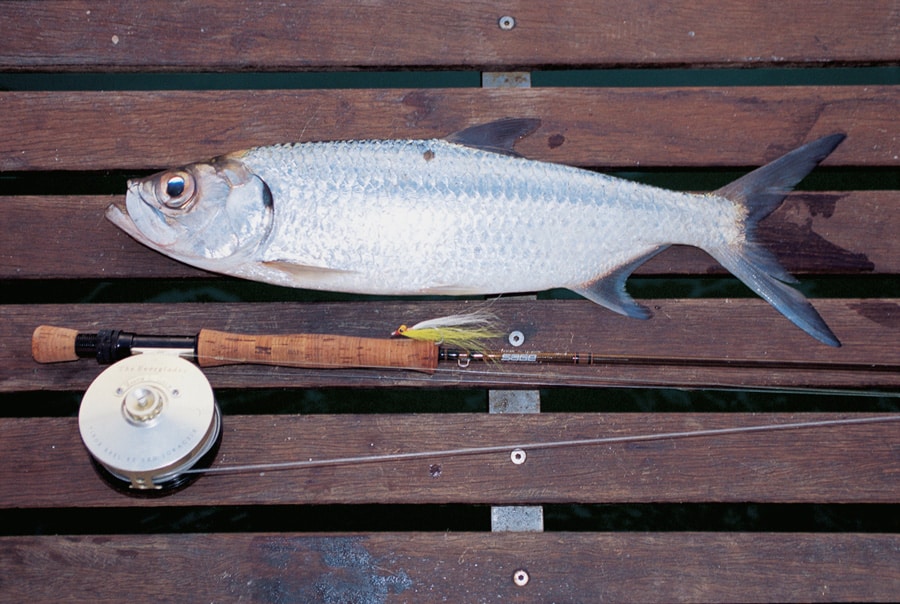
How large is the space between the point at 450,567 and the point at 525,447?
0.44 metres

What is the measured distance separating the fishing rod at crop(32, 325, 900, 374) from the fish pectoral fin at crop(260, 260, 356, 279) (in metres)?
0.20

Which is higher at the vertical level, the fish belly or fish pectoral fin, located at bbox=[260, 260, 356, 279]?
the fish belly

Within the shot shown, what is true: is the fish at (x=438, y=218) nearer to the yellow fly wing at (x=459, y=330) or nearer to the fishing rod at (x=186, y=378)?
the yellow fly wing at (x=459, y=330)

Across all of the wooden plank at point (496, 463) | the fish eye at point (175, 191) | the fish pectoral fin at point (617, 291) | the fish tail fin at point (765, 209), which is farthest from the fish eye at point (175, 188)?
the fish tail fin at point (765, 209)

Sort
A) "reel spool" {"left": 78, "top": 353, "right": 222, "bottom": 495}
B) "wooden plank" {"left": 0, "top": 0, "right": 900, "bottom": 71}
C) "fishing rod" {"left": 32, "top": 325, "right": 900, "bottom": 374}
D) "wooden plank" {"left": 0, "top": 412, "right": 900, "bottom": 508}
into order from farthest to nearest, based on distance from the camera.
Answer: "wooden plank" {"left": 0, "top": 0, "right": 900, "bottom": 71}, "wooden plank" {"left": 0, "top": 412, "right": 900, "bottom": 508}, "fishing rod" {"left": 32, "top": 325, "right": 900, "bottom": 374}, "reel spool" {"left": 78, "top": 353, "right": 222, "bottom": 495}

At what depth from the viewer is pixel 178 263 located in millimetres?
2676

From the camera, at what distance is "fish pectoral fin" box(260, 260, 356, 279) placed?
245cm

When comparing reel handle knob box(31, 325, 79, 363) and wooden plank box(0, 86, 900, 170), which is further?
wooden plank box(0, 86, 900, 170)

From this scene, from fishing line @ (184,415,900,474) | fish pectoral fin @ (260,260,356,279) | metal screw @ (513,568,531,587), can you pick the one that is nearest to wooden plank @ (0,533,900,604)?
metal screw @ (513,568,531,587)

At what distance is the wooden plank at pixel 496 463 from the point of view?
97.7 inches

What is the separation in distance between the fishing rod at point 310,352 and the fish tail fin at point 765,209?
25cm

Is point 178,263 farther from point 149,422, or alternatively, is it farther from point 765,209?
point 765,209

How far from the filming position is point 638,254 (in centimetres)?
254

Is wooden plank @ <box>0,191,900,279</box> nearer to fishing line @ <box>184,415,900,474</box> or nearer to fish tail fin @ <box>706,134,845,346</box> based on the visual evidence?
fish tail fin @ <box>706,134,845,346</box>
